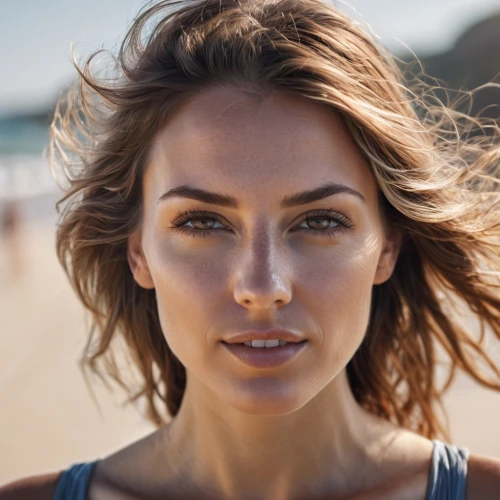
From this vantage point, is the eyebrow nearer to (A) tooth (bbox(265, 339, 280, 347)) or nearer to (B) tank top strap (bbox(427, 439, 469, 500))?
(A) tooth (bbox(265, 339, 280, 347))

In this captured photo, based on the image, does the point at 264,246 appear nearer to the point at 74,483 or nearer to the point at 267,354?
the point at 267,354

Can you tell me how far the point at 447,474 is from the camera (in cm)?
212

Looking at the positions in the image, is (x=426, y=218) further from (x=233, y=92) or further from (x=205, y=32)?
Answer: (x=205, y=32)

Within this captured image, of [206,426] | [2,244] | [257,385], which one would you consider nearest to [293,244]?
[257,385]

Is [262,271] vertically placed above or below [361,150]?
below

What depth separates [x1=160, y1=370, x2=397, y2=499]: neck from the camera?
2.14 meters

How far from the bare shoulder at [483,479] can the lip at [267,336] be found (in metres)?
0.69

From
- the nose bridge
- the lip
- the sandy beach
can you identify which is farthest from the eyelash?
the sandy beach

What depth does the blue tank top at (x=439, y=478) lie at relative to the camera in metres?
2.10

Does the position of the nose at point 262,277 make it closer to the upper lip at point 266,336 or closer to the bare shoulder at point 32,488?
the upper lip at point 266,336

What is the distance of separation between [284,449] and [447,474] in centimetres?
45

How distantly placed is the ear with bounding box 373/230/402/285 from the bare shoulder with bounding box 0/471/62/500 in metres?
1.13

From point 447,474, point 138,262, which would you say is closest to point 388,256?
point 447,474

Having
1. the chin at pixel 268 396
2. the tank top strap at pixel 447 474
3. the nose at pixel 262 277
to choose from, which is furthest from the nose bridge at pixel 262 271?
the tank top strap at pixel 447 474
